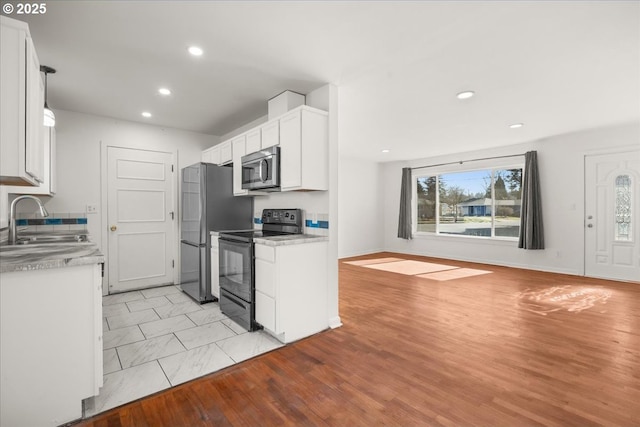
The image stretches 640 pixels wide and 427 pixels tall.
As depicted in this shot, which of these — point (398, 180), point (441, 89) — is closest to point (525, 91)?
point (441, 89)

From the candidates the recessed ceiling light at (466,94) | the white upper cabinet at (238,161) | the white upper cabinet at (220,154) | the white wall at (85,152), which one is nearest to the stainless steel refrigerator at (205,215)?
the white upper cabinet at (238,161)

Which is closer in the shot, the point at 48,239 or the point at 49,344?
the point at 49,344

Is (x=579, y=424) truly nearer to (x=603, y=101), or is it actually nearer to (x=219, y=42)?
(x=219, y=42)

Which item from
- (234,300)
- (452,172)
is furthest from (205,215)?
(452,172)

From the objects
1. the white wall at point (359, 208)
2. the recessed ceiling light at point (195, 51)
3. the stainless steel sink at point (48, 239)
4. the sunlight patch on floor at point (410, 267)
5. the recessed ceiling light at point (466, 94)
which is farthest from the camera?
the white wall at point (359, 208)

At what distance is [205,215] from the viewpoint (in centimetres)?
379

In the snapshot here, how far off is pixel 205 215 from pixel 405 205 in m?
5.49

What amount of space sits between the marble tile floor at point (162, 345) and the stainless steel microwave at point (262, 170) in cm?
148

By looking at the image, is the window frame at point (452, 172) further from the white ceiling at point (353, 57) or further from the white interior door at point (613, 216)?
the white ceiling at point (353, 57)

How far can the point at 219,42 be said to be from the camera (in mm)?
2346

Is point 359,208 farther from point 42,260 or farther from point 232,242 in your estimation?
point 42,260

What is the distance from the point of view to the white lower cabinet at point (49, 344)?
1.53 meters

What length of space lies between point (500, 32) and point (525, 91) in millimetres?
1458

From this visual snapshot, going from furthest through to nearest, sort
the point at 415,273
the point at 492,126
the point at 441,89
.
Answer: the point at 415,273 < the point at 492,126 < the point at 441,89
